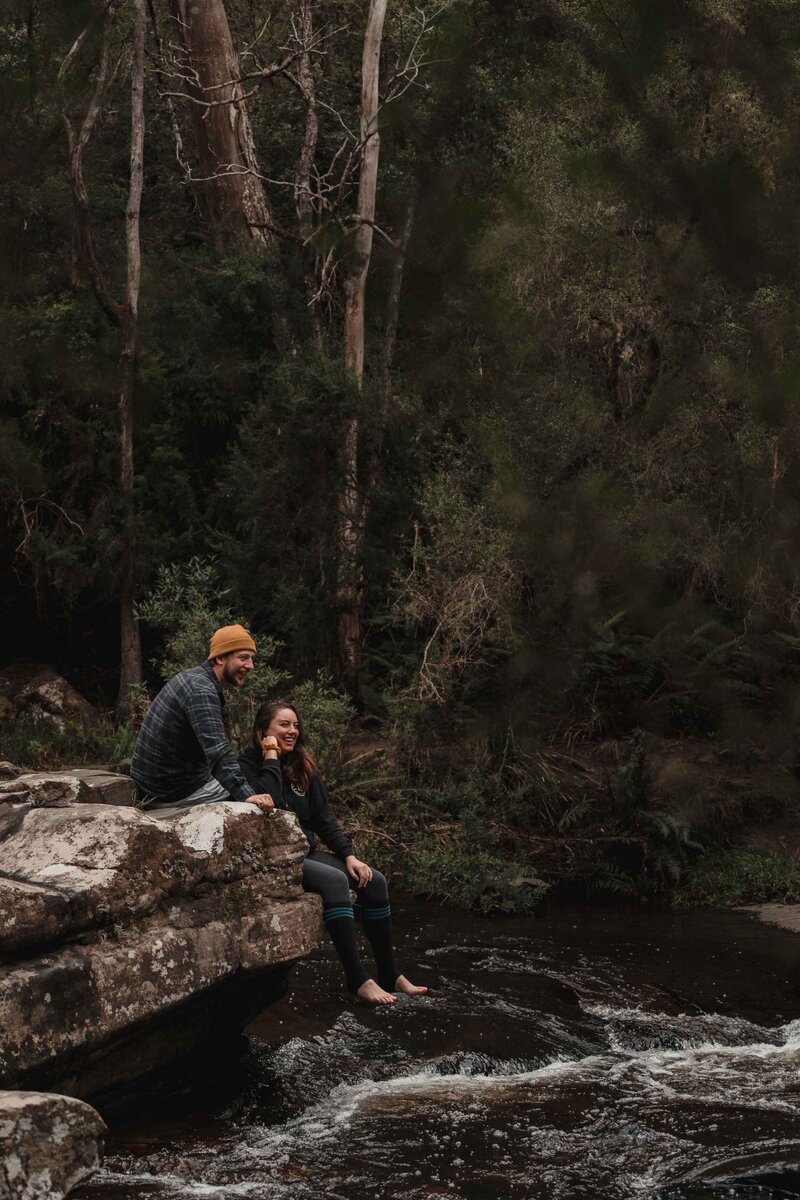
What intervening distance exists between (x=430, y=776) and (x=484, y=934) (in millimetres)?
2840

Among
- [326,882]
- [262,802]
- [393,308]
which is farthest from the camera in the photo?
[393,308]

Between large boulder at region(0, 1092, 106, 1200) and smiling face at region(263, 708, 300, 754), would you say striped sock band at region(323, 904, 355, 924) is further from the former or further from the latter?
large boulder at region(0, 1092, 106, 1200)

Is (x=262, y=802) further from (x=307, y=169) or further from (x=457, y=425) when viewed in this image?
(x=307, y=169)

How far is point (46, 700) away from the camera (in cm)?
1504

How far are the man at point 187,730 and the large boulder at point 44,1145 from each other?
255cm

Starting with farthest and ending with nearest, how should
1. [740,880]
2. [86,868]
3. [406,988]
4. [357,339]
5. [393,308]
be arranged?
[393,308]
[357,339]
[740,880]
[406,988]
[86,868]

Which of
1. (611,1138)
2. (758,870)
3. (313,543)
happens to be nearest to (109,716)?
(313,543)

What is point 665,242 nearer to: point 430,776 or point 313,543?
point 313,543

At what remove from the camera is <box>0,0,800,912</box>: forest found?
13.4 metres

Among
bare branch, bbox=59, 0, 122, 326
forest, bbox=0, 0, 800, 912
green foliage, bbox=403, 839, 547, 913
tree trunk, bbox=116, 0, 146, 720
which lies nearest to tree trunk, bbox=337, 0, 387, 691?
forest, bbox=0, 0, 800, 912

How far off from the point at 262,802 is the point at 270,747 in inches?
25.8

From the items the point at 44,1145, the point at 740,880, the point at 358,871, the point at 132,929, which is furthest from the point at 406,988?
the point at 740,880

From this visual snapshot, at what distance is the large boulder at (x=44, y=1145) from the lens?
4.36m

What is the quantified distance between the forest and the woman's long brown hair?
15.8ft
